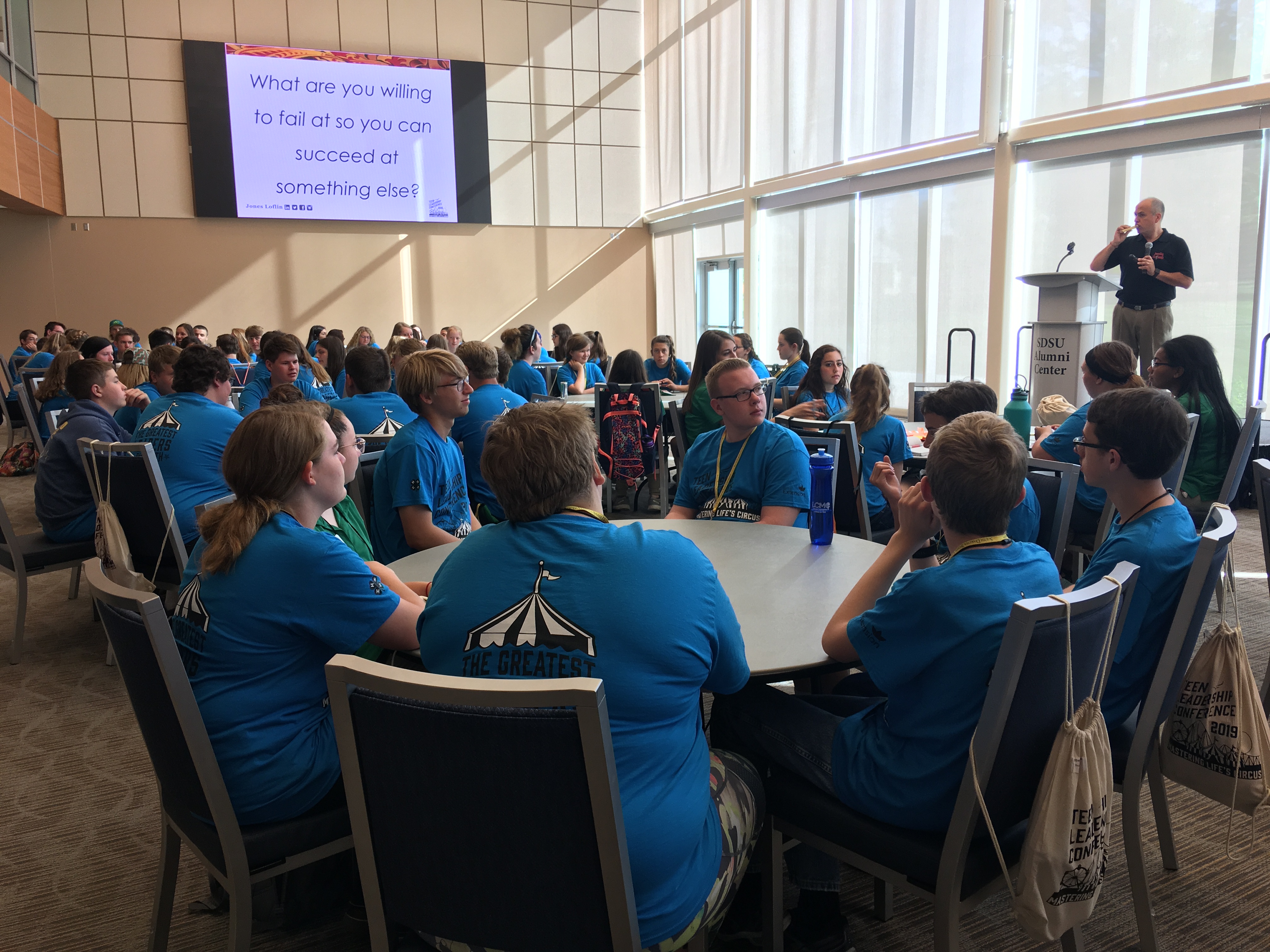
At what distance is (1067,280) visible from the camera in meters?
6.19

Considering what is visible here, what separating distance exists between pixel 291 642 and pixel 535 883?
0.73 meters

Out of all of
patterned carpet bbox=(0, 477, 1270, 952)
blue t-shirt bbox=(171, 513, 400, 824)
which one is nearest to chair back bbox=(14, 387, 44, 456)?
patterned carpet bbox=(0, 477, 1270, 952)

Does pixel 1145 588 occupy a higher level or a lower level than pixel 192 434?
lower

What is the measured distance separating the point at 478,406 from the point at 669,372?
14.4ft

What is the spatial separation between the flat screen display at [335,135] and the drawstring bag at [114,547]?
10675 millimetres

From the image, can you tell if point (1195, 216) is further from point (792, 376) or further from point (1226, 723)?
point (1226, 723)

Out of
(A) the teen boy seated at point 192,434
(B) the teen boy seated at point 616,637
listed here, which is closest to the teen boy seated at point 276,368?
(A) the teen boy seated at point 192,434

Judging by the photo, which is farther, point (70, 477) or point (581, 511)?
point (70, 477)

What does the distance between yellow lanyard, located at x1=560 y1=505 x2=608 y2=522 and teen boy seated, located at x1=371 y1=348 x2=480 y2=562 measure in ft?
5.01

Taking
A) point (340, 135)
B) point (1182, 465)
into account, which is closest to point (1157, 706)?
point (1182, 465)

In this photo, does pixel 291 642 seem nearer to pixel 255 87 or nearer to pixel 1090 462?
pixel 1090 462

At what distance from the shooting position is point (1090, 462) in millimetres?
2049

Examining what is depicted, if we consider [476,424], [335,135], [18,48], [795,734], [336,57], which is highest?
[336,57]

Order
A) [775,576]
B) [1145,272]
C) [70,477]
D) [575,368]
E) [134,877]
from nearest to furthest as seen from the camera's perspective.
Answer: [775,576] → [134,877] → [70,477] → [1145,272] → [575,368]
